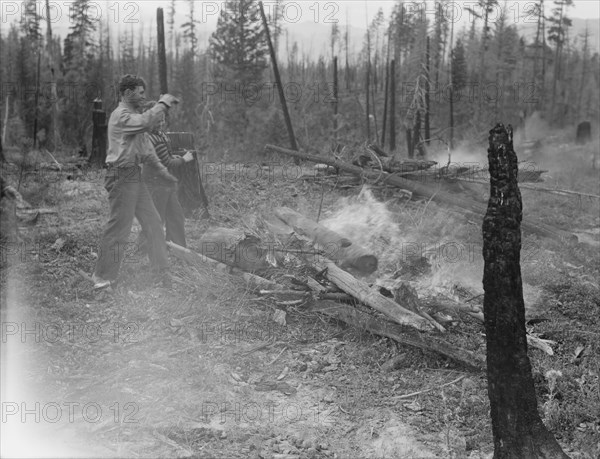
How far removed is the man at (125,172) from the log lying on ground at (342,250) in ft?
7.90

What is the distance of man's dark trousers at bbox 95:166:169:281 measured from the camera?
666cm

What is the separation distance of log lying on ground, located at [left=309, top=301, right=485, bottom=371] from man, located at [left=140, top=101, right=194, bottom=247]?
2550 millimetres

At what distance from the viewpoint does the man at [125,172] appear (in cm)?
647

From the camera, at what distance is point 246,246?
733 cm

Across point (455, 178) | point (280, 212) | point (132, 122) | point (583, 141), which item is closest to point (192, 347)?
point (132, 122)

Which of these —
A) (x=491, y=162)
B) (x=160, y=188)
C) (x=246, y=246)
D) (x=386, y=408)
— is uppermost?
(x=491, y=162)

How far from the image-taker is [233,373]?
17.0ft

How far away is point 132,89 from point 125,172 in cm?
95

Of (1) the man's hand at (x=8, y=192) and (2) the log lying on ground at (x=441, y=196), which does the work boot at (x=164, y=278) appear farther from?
(2) the log lying on ground at (x=441, y=196)

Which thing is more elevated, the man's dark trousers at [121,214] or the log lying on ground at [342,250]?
the man's dark trousers at [121,214]

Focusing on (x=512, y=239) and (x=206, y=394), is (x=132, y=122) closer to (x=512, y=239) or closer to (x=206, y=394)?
(x=206, y=394)

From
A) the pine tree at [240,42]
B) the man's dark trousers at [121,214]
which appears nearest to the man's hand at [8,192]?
the man's dark trousers at [121,214]

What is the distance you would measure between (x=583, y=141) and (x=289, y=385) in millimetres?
28891

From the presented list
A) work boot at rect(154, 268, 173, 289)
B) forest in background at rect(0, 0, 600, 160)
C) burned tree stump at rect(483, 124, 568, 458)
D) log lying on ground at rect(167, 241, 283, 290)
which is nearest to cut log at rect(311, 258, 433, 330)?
log lying on ground at rect(167, 241, 283, 290)
